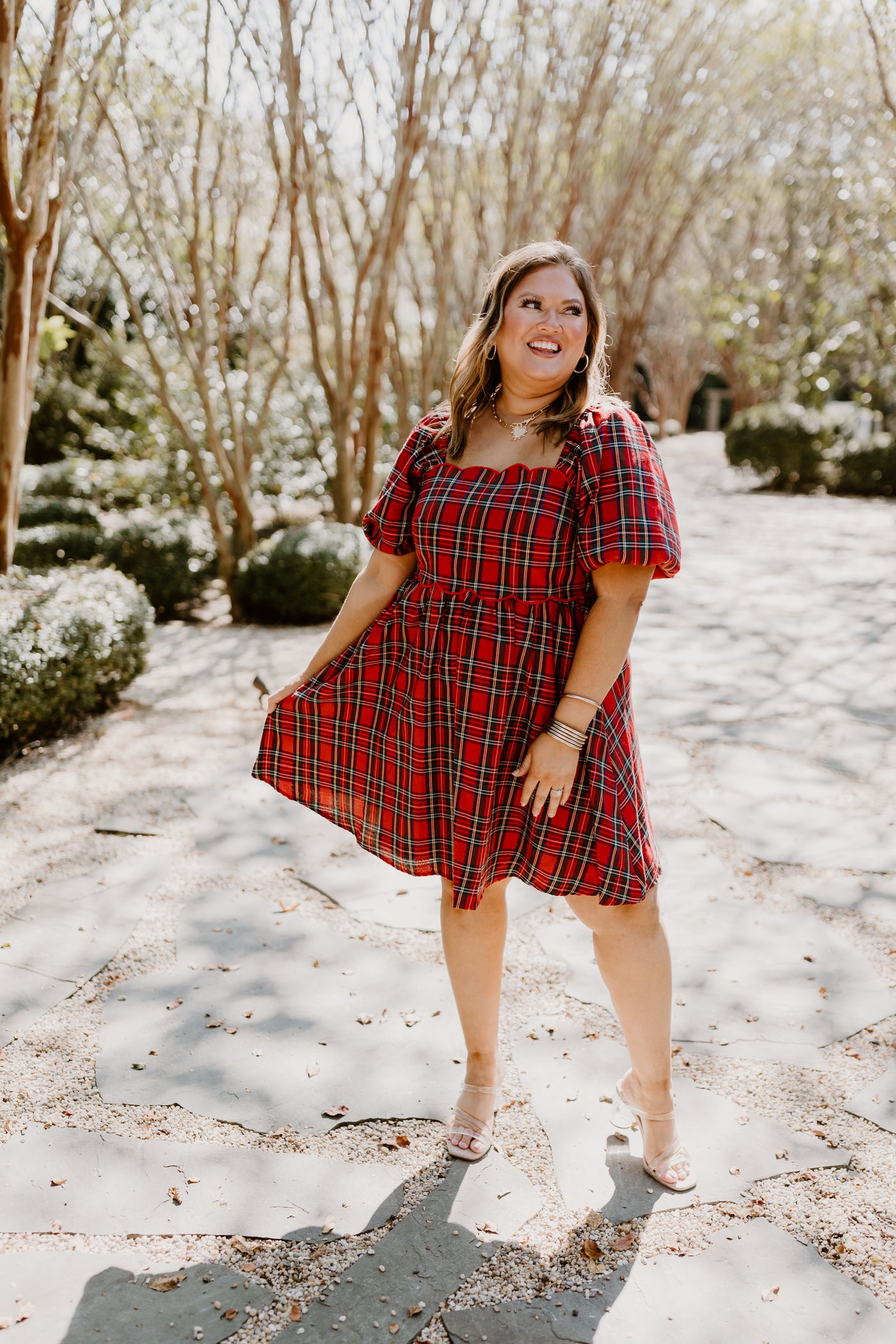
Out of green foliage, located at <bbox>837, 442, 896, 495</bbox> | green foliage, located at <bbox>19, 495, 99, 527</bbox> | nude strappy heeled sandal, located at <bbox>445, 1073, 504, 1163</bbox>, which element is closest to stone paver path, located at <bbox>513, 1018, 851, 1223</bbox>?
nude strappy heeled sandal, located at <bbox>445, 1073, 504, 1163</bbox>

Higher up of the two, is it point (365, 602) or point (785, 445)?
point (785, 445)

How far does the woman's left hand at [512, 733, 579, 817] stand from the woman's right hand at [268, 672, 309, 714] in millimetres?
498

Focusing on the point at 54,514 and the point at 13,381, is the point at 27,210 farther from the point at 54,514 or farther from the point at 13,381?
the point at 54,514

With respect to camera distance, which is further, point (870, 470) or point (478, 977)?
point (870, 470)

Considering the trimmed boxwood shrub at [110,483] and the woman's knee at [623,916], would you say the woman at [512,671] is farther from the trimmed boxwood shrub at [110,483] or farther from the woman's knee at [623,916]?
the trimmed boxwood shrub at [110,483]

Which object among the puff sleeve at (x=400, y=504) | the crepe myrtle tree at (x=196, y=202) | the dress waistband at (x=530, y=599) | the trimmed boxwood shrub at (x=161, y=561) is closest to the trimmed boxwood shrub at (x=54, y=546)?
the trimmed boxwood shrub at (x=161, y=561)

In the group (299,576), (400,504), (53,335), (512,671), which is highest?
(53,335)

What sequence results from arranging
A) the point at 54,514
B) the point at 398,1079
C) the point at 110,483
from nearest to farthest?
the point at 398,1079 → the point at 54,514 → the point at 110,483

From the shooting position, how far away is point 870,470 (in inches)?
516

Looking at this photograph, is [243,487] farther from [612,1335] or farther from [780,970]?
[612,1335]

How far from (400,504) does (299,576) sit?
4.65 metres

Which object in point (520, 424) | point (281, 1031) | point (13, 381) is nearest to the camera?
point (520, 424)

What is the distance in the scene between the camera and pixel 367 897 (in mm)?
3023

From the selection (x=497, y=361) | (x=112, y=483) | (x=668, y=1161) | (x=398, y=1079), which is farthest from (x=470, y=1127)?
(x=112, y=483)
